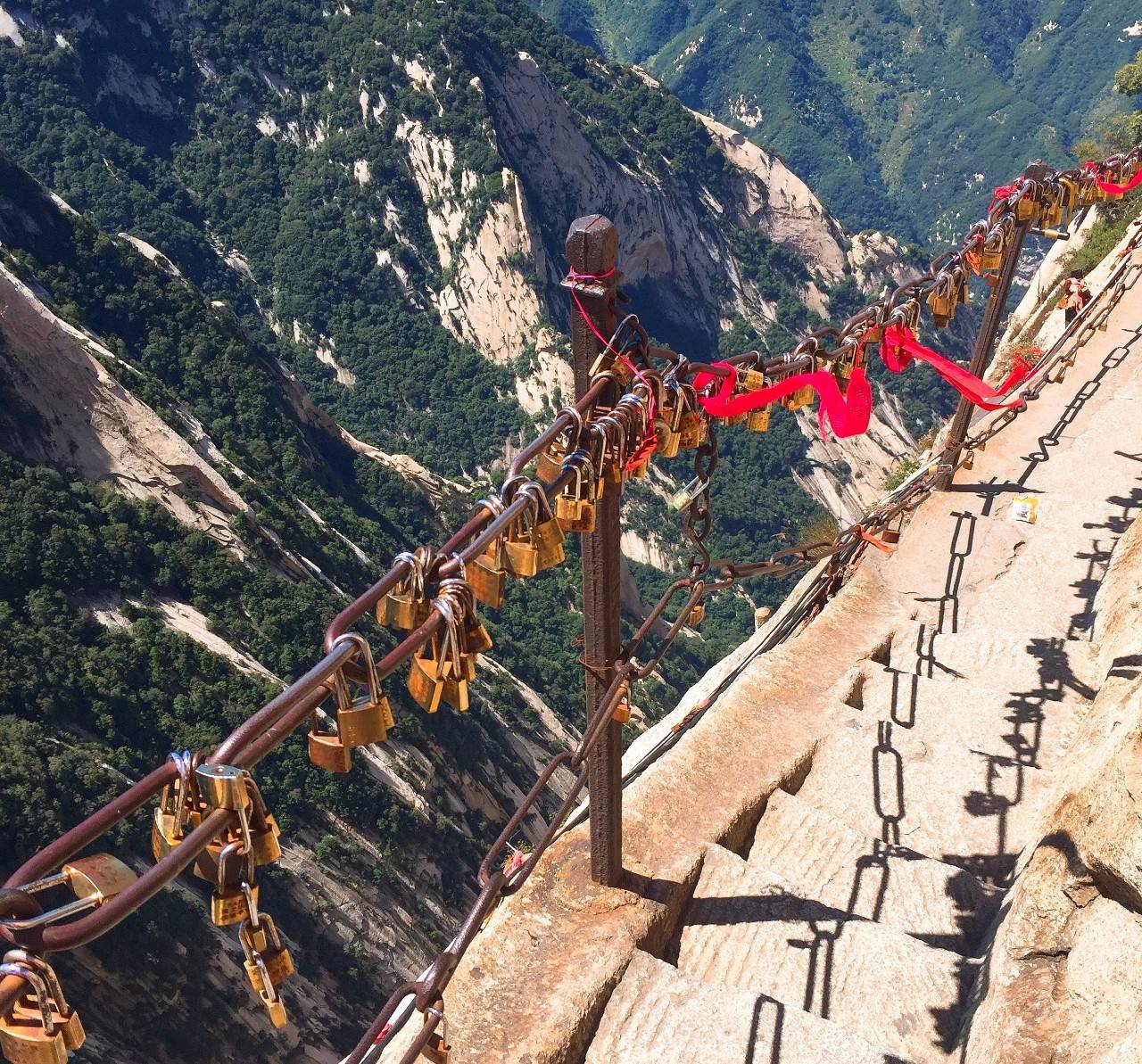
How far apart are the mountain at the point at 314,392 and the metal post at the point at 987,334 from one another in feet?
9.85

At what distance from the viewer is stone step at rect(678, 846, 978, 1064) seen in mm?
4539

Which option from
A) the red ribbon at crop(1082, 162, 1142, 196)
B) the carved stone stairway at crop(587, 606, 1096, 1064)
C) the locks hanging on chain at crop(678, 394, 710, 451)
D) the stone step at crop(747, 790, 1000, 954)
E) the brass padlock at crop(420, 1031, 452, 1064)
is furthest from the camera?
the red ribbon at crop(1082, 162, 1142, 196)

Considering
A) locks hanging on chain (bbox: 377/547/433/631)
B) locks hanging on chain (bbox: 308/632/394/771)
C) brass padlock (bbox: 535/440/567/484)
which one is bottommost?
locks hanging on chain (bbox: 308/632/394/771)

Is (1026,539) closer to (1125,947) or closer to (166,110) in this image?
(1125,947)

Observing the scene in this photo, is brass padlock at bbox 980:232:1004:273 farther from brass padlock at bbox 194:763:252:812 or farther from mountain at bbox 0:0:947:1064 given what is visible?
brass padlock at bbox 194:763:252:812

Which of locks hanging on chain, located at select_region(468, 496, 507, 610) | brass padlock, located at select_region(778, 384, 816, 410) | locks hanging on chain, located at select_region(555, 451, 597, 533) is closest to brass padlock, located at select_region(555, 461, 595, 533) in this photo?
locks hanging on chain, located at select_region(555, 451, 597, 533)

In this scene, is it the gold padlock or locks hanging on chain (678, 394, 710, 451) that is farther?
the gold padlock

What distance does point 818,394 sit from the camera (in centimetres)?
621

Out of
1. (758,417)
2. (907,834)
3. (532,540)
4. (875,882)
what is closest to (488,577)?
(532,540)

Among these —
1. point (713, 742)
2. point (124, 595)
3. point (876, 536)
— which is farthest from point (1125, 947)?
point (124, 595)

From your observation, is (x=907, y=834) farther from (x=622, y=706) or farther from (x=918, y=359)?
(x=918, y=359)

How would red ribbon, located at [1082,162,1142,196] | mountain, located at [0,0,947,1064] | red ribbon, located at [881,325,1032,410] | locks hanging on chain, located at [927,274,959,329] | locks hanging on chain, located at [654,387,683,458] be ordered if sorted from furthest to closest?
mountain, located at [0,0,947,1064] < red ribbon, located at [1082,162,1142,196] < locks hanging on chain, located at [927,274,959,329] < red ribbon, located at [881,325,1032,410] < locks hanging on chain, located at [654,387,683,458]

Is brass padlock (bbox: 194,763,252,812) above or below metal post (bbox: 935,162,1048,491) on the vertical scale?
below

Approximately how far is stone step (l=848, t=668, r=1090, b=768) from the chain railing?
1171 millimetres
